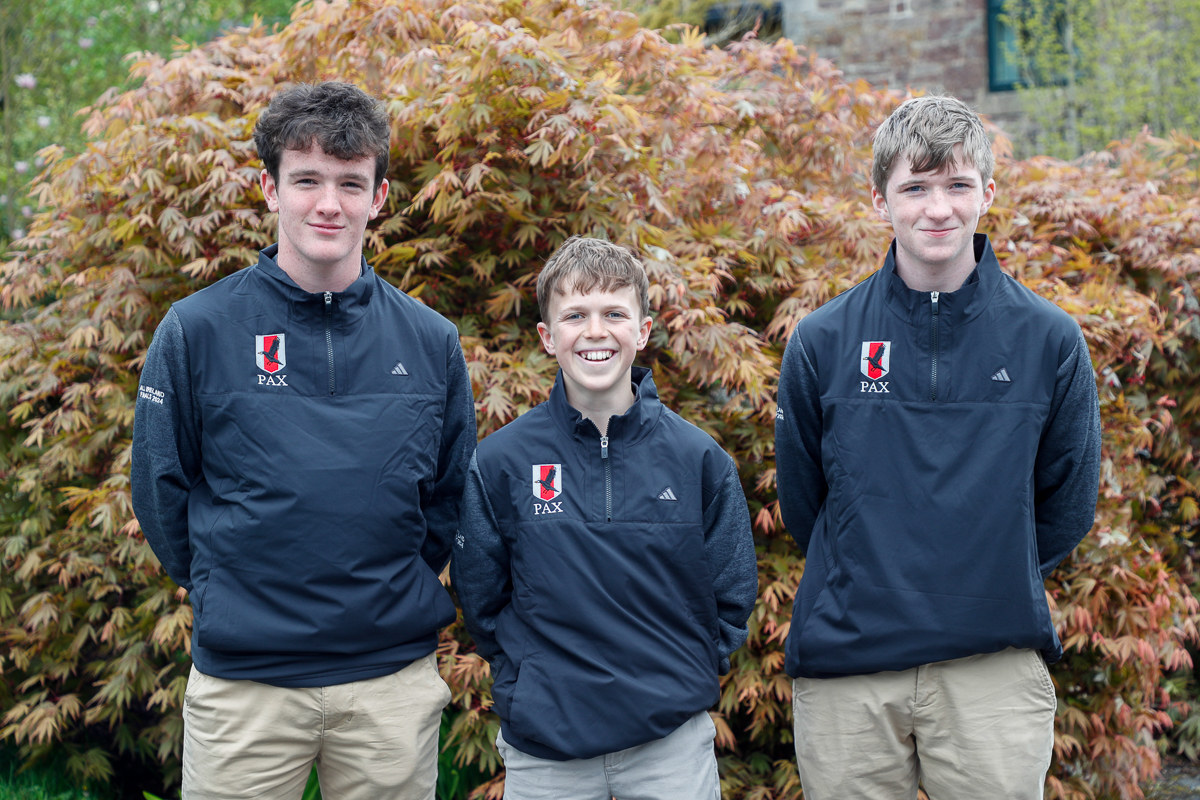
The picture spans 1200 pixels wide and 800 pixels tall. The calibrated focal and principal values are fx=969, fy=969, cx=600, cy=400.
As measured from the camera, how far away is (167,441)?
2334 mm

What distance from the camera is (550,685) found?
7.53 feet

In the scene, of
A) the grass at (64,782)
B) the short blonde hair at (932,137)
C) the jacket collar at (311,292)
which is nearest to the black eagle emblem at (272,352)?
the jacket collar at (311,292)

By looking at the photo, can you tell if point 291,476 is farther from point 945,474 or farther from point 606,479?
point 945,474

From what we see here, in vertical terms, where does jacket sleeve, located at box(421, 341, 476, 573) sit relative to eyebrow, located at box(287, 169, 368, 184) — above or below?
below

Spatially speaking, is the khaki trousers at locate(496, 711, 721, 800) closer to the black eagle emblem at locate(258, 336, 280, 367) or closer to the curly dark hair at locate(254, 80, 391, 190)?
the black eagle emblem at locate(258, 336, 280, 367)

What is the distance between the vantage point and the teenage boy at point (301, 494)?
2.29m

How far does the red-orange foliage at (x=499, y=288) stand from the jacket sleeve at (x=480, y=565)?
952mm

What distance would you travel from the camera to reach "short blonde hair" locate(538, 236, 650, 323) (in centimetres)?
248

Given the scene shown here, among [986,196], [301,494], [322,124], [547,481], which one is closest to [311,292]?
[322,124]

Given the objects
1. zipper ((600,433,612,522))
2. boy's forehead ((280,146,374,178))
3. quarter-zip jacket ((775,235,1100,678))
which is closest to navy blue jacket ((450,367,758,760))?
zipper ((600,433,612,522))

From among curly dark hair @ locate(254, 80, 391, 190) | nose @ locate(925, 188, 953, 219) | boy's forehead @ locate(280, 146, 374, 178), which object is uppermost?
curly dark hair @ locate(254, 80, 391, 190)

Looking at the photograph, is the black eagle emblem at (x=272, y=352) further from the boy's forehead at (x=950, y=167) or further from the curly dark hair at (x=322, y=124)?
the boy's forehead at (x=950, y=167)

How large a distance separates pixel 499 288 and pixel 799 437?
1681 mm

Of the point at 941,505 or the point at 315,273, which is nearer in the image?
the point at 941,505
